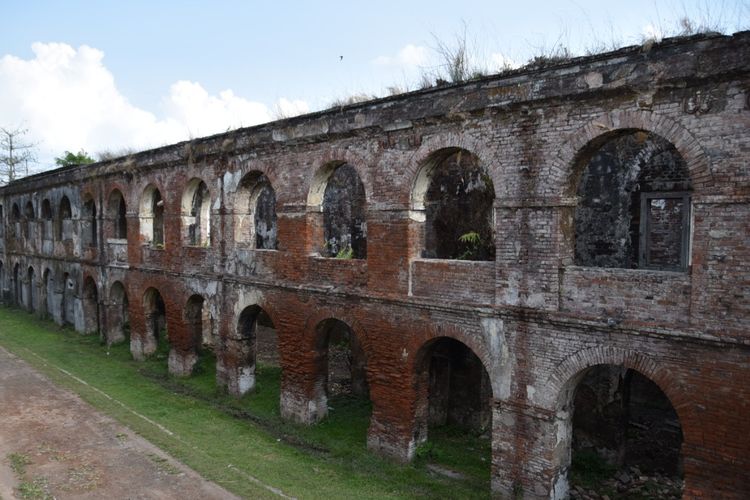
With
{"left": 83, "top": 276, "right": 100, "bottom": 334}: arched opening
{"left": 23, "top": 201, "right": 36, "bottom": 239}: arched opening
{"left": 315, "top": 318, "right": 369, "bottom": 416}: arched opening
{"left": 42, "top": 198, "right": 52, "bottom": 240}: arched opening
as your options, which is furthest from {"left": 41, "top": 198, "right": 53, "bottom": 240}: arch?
{"left": 315, "top": 318, "right": 369, "bottom": 416}: arched opening

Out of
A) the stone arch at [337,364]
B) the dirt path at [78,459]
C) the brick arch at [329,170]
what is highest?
the brick arch at [329,170]

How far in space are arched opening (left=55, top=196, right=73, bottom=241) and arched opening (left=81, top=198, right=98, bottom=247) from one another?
3.86 ft

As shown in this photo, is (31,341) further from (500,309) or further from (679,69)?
(679,69)

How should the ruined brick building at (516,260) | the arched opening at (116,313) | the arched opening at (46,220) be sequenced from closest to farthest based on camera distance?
the ruined brick building at (516,260), the arched opening at (116,313), the arched opening at (46,220)

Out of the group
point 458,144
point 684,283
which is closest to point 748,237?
point 684,283

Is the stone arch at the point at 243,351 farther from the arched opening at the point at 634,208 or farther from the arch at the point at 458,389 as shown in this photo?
the arched opening at the point at 634,208

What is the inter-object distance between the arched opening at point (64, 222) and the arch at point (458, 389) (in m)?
15.5

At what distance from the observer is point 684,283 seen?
6.92 meters

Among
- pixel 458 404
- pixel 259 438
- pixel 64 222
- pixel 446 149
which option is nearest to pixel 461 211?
pixel 446 149

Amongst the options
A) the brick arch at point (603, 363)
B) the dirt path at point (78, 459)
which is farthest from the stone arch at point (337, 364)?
the brick arch at point (603, 363)

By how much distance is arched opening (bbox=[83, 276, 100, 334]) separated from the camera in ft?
67.1

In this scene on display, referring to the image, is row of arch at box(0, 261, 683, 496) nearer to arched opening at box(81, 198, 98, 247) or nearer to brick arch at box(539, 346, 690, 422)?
brick arch at box(539, 346, 690, 422)

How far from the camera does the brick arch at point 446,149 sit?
28.2 ft

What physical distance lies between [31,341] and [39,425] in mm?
9407
